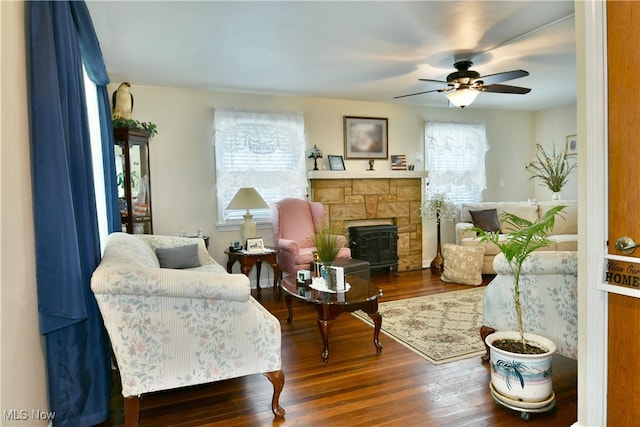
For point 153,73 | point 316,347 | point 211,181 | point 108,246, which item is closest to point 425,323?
point 316,347

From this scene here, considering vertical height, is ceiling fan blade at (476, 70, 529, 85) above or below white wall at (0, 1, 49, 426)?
above

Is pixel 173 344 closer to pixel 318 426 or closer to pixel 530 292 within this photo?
pixel 318 426

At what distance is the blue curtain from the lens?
1793 millimetres

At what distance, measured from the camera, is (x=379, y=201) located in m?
5.86

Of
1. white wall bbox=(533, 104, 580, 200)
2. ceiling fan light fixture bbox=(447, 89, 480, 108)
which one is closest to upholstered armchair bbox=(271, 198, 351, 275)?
ceiling fan light fixture bbox=(447, 89, 480, 108)

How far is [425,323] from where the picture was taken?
367 centimetres

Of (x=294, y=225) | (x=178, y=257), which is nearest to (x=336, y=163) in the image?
(x=294, y=225)

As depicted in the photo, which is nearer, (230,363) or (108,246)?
(230,363)

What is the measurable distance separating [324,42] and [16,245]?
8.53ft

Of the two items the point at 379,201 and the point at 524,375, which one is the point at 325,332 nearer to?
the point at 524,375

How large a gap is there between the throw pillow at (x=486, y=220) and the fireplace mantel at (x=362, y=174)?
3.05 feet

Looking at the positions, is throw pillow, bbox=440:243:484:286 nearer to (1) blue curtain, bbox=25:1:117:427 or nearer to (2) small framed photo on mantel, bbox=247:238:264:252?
(2) small framed photo on mantel, bbox=247:238:264:252

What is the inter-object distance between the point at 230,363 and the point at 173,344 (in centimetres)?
31

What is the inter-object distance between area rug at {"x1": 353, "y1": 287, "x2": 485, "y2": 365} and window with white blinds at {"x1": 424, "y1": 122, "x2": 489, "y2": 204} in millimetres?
2152
